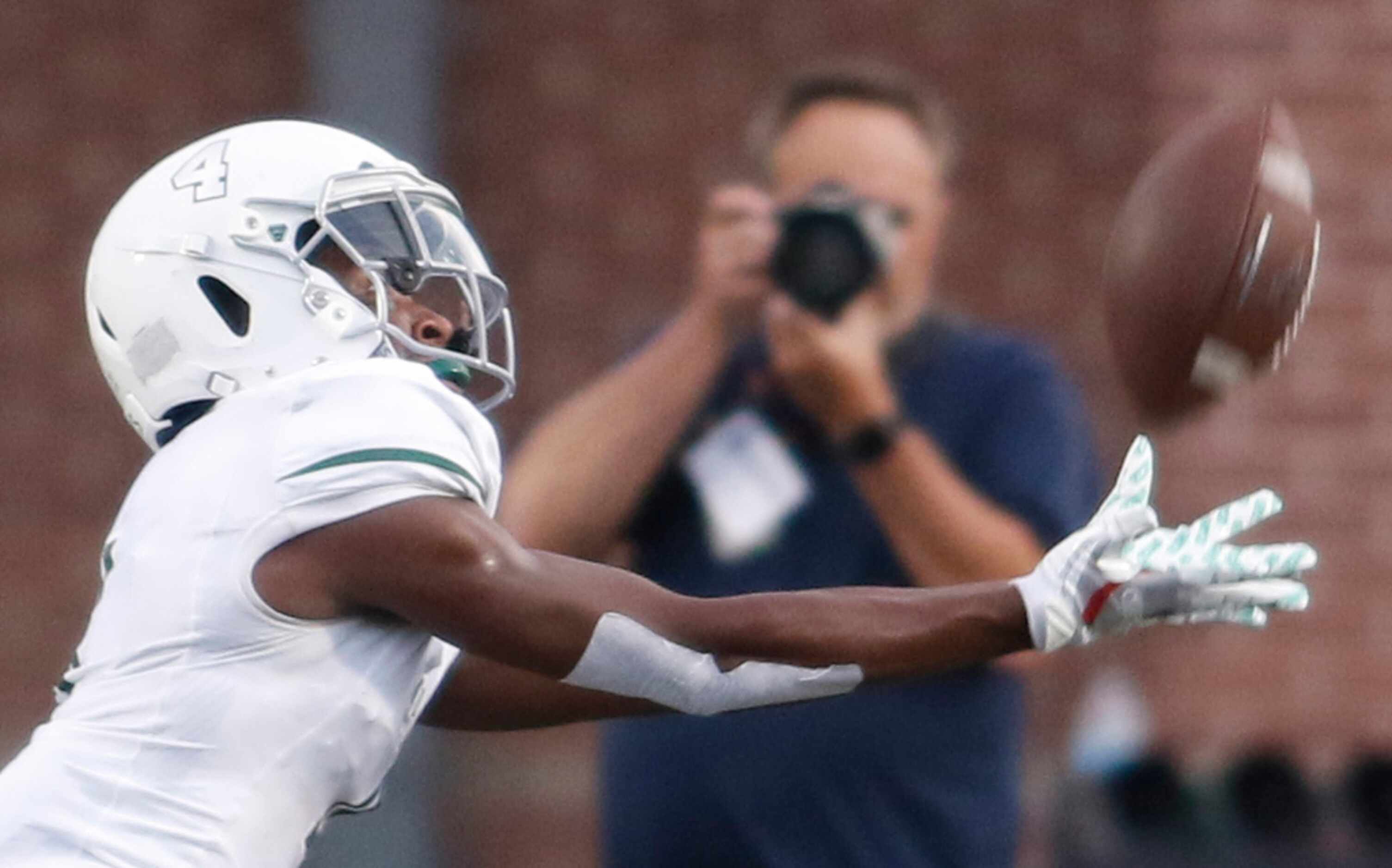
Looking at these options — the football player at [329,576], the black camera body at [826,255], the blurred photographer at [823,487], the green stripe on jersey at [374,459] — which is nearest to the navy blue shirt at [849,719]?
the blurred photographer at [823,487]

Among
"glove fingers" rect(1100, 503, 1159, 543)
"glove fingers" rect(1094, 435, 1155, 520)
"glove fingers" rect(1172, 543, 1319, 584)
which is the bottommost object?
"glove fingers" rect(1172, 543, 1319, 584)

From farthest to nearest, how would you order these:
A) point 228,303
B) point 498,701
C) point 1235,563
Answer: point 498,701, point 228,303, point 1235,563

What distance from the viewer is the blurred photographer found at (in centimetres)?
319

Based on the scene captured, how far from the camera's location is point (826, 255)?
333 cm

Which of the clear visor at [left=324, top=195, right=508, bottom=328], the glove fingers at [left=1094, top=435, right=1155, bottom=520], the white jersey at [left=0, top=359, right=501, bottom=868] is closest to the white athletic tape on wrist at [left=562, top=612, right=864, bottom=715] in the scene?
the white jersey at [left=0, top=359, right=501, bottom=868]

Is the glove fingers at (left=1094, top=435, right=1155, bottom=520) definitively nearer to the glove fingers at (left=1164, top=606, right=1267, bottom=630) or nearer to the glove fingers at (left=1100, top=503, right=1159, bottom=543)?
the glove fingers at (left=1100, top=503, right=1159, bottom=543)

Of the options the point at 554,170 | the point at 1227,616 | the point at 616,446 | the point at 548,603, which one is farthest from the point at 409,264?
the point at 554,170

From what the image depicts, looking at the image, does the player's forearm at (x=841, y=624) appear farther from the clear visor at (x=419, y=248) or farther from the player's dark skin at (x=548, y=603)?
the clear visor at (x=419, y=248)

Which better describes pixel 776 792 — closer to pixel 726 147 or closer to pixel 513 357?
pixel 513 357

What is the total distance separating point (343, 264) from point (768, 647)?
61cm

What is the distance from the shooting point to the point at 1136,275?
2947mm

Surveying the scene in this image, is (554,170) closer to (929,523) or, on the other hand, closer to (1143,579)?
(929,523)

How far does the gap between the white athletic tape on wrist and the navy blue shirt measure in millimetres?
660

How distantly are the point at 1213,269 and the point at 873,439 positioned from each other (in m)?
0.55
